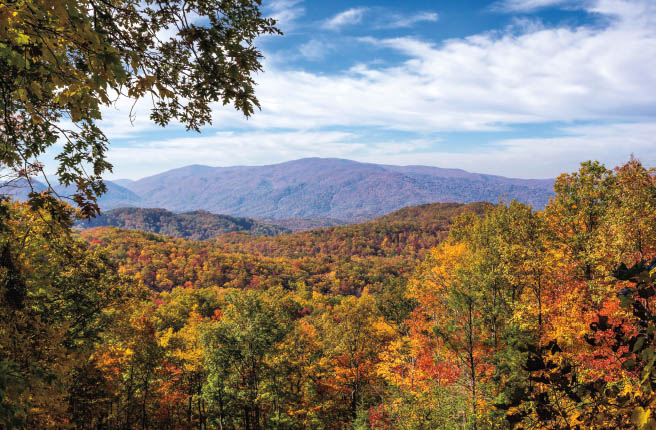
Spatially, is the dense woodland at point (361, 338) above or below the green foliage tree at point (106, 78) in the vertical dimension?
below

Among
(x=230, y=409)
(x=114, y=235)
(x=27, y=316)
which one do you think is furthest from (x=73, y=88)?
(x=114, y=235)

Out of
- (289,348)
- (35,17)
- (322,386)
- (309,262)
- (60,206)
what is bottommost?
(309,262)

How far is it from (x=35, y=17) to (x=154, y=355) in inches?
841

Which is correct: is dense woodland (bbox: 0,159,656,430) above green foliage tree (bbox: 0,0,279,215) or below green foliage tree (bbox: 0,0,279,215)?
below

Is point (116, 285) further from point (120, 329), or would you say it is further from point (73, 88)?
point (73, 88)

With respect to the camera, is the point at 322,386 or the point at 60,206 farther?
the point at 322,386

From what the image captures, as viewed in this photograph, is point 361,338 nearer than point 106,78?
No

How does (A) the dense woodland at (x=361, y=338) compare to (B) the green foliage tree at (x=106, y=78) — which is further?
(A) the dense woodland at (x=361, y=338)

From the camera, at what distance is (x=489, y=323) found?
20.6 m

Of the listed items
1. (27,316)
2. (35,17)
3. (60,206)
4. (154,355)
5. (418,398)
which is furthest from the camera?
(154,355)

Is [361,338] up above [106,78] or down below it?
below

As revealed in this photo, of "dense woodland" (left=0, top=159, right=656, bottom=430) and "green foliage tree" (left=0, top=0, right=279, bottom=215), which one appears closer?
"green foliage tree" (left=0, top=0, right=279, bottom=215)

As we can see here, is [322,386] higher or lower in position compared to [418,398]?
lower

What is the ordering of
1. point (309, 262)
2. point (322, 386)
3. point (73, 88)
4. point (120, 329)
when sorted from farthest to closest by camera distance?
point (309, 262)
point (322, 386)
point (120, 329)
point (73, 88)
